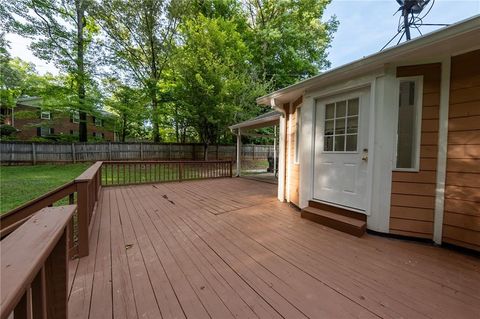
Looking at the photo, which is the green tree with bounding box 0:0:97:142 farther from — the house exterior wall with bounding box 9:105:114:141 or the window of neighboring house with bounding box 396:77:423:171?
the window of neighboring house with bounding box 396:77:423:171

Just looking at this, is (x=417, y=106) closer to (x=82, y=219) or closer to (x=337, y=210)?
(x=337, y=210)

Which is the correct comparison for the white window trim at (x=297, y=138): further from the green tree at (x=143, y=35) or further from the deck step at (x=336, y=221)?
the green tree at (x=143, y=35)

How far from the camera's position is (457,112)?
234 cm

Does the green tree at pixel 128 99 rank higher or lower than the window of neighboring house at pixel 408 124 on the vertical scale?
higher

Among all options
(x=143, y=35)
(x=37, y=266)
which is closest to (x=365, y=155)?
(x=37, y=266)

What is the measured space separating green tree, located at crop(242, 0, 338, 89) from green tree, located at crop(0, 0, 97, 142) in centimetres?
933

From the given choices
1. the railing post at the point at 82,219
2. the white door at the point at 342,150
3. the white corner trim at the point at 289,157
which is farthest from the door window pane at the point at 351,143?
the railing post at the point at 82,219

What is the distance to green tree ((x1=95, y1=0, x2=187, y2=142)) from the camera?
1166 cm

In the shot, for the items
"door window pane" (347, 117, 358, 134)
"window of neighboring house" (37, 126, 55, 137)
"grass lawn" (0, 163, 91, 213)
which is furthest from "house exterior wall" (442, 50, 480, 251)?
"window of neighboring house" (37, 126, 55, 137)

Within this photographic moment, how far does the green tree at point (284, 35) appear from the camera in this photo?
547 inches

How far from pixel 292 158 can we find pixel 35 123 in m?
20.3

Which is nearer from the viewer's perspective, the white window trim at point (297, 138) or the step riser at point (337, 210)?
the step riser at point (337, 210)

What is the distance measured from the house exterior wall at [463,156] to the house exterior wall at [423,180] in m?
0.13

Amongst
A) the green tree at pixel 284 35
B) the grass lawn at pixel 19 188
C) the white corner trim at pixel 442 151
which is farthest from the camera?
the green tree at pixel 284 35
